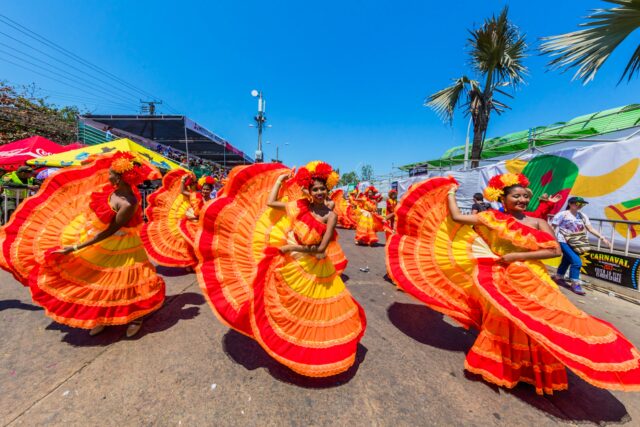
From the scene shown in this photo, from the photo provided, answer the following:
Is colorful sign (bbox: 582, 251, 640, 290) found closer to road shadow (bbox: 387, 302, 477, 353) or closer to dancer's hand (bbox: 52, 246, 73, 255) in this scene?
road shadow (bbox: 387, 302, 477, 353)

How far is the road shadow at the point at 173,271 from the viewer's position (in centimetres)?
501

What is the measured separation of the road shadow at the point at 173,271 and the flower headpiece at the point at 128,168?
2671 mm

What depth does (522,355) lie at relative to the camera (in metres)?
2.17

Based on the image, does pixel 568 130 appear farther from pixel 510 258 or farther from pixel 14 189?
pixel 14 189

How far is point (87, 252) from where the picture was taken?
267 centimetres

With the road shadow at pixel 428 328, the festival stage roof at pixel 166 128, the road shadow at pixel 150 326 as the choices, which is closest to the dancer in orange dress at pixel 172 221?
the road shadow at pixel 150 326

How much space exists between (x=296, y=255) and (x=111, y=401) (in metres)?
1.70

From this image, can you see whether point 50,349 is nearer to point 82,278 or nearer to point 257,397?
point 82,278

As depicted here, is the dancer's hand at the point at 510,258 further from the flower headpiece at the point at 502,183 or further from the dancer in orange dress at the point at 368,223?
the dancer in orange dress at the point at 368,223

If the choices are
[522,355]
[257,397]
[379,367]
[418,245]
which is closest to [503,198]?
[418,245]

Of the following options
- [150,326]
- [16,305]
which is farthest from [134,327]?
[16,305]

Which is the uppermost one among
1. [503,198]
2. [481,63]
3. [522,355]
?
[481,63]

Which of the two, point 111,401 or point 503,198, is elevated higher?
point 503,198

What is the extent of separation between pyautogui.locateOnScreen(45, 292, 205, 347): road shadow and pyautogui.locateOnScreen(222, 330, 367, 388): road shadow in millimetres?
839
